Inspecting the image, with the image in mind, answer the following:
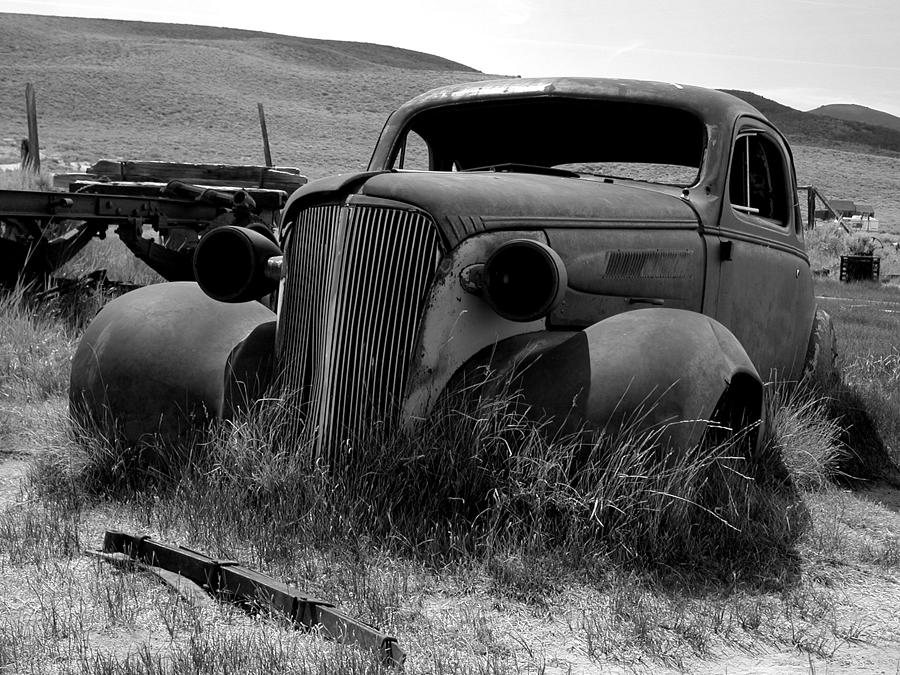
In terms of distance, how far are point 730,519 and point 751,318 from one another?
1720 millimetres

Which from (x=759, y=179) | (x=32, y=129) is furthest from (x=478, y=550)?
(x=32, y=129)

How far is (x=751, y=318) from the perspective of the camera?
17.7 feet

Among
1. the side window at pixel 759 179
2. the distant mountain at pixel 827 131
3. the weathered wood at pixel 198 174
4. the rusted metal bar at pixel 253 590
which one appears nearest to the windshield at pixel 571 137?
the side window at pixel 759 179

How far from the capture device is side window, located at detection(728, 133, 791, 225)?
543 cm

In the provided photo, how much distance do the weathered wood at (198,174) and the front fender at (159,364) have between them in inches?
379

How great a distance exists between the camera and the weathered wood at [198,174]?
47.1ft

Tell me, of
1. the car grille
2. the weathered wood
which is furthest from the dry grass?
the car grille

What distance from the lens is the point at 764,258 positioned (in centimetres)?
551

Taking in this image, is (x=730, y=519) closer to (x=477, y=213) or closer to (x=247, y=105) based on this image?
(x=477, y=213)

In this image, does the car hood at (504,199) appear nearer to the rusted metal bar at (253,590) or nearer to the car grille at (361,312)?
the car grille at (361,312)

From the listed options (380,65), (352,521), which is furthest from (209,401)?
(380,65)

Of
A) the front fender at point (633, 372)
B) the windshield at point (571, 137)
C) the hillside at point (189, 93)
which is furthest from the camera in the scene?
the hillside at point (189, 93)

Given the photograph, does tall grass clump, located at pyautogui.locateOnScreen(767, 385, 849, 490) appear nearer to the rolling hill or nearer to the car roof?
the car roof

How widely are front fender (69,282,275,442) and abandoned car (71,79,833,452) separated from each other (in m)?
0.01
